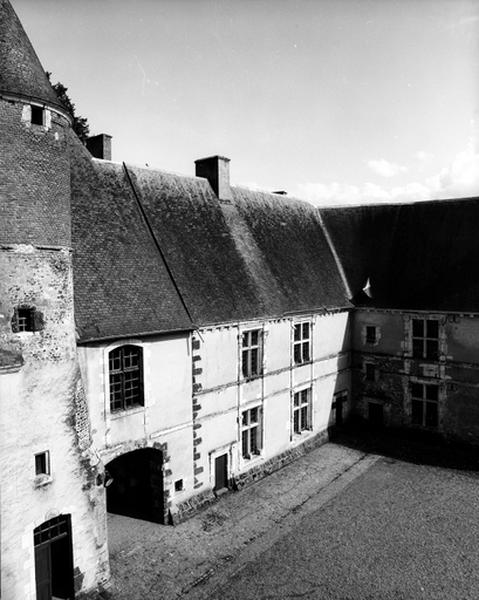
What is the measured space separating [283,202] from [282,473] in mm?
13952

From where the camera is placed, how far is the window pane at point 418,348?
24716mm

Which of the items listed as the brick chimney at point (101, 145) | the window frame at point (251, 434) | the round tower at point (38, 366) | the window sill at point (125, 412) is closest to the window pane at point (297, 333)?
the window frame at point (251, 434)

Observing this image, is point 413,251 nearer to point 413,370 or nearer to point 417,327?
point 417,327

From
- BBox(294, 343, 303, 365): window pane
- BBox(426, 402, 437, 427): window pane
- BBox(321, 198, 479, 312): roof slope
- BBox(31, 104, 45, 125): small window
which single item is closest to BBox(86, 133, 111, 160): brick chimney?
BBox(31, 104, 45, 125): small window

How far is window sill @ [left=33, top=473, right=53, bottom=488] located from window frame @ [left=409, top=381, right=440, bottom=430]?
59.2ft

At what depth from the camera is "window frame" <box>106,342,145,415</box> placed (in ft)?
50.1

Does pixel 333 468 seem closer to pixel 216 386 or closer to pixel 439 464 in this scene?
pixel 439 464

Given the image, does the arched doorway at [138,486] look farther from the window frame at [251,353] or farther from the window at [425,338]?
the window at [425,338]

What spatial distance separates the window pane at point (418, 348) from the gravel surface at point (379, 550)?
6292mm

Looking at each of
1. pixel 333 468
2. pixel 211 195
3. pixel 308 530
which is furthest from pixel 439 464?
pixel 211 195

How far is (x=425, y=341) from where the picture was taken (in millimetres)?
24578

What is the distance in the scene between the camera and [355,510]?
59.1 feet

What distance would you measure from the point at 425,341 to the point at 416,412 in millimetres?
3538

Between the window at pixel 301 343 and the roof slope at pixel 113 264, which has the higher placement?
the roof slope at pixel 113 264
